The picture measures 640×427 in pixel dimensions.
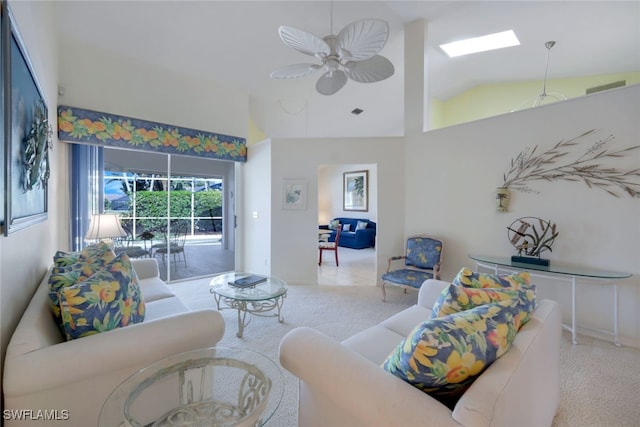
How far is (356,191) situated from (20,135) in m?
7.63

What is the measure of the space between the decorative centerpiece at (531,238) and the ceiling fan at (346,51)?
234cm

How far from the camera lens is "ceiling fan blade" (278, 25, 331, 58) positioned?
2121mm

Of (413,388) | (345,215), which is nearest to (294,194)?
(413,388)

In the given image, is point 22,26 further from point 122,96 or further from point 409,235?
point 409,235

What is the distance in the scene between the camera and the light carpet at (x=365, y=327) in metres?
1.77

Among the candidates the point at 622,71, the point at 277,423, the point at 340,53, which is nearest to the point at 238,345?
the point at 277,423

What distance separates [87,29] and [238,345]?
4.15m

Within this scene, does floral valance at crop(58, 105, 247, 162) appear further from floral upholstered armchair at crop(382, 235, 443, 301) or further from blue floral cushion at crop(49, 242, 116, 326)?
floral upholstered armchair at crop(382, 235, 443, 301)

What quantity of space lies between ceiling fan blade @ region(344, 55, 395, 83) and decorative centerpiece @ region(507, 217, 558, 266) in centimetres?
228

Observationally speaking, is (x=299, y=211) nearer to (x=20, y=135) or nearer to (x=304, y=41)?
(x=304, y=41)

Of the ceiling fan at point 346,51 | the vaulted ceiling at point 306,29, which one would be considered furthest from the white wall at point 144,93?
the ceiling fan at point 346,51

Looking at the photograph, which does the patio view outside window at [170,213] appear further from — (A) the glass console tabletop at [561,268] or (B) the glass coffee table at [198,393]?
(A) the glass console tabletop at [561,268]

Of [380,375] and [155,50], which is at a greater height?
[155,50]

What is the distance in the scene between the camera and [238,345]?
2551mm
